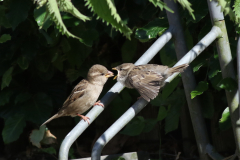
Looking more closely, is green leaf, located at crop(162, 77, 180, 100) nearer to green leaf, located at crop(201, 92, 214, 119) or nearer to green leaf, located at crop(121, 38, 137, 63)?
green leaf, located at crop(201, 92, 214, 119)

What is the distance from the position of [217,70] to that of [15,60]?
200 centimetres

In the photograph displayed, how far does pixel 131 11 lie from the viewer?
2680 mm

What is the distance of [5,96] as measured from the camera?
307 centimetres

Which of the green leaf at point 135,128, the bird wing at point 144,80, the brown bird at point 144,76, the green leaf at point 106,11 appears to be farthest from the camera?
the green leaf at point 135,128

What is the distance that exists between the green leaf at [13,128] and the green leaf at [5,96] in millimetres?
175

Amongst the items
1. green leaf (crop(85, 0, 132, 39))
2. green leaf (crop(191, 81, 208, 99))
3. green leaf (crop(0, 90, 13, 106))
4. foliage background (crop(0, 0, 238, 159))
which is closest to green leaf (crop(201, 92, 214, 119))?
foliage background (crop(0, 0, 238, 159))

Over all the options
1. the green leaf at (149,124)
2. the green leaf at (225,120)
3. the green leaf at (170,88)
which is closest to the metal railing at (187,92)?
the green leaf at (225,120)

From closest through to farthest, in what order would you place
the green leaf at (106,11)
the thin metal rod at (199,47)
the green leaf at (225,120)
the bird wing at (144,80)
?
the green leaf at (106,11)
the thin metal rod at (199,47)
the green leaf at (225,120)
the bird wing at (144,80)

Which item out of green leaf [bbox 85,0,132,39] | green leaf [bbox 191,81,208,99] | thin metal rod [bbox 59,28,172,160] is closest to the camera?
green leaf [bbox 85,0,132,39]

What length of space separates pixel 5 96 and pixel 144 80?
5.09 ft

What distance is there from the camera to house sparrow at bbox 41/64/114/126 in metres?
2.80

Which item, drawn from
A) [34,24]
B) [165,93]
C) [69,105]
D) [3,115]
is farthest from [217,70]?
[3,115]

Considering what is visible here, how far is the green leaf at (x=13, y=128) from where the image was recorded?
119 inches

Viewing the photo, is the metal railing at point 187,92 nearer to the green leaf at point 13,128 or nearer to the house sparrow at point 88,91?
the house sparrow at point 88,91
